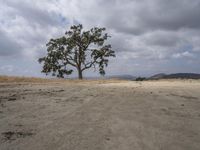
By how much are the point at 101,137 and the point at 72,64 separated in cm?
3862

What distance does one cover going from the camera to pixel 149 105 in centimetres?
950

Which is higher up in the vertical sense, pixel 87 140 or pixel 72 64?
pixel 72 64

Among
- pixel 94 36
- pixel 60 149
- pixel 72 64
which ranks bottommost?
pixel 60 149

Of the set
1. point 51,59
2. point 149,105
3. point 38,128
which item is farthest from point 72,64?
point 38,128

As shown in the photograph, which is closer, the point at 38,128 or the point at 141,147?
the point at 141,147

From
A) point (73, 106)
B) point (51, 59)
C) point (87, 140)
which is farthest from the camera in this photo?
point (51, 59)

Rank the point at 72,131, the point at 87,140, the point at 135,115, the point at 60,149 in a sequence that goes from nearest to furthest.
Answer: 1. the point at 60,149
2. the point at 87,140
3. the point at 72,131
4. the point at 135,115

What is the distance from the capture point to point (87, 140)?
5.52m

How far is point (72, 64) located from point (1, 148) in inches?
1541

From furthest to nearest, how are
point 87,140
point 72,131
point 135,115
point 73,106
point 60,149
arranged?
1. point 73,106
2. point 135,115
3. point 72,131
4. point 87,140
5. point 60,149

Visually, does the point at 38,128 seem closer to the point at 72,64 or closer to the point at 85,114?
the point at 85,114

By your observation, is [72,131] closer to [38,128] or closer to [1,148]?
[38,128]

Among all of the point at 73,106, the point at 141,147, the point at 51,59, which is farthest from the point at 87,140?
the point at 51,59

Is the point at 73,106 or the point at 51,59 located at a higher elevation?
the point at 51,59
